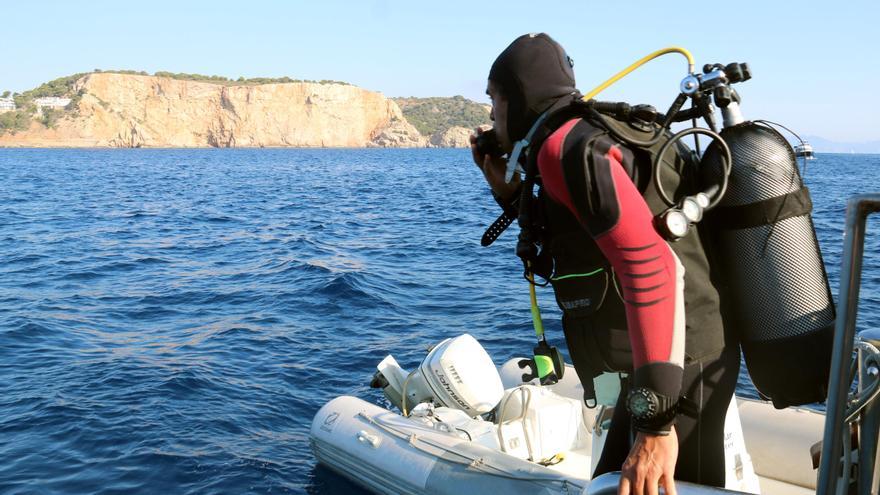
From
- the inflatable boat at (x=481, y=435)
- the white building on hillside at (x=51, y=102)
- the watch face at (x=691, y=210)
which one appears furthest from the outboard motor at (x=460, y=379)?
the white building on hillside at (x=51, y=102)

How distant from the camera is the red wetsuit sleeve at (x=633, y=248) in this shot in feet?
7.82

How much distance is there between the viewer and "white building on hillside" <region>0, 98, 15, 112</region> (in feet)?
441

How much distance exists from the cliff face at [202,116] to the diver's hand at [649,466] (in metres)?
130

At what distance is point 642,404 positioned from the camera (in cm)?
240

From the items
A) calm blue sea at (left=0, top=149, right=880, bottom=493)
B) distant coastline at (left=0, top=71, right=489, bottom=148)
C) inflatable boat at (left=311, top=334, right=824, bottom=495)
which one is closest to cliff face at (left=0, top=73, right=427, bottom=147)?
distant coastline at (left=0, top=71, right=489, bottom=148)

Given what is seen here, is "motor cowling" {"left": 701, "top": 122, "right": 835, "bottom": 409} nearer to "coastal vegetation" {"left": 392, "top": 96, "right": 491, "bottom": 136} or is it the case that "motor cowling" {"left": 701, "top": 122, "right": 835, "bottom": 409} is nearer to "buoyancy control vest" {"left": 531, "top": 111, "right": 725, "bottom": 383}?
"buoyancy control vest" {"left": 531, "top": 111, "right": 725, "bottom": 383}

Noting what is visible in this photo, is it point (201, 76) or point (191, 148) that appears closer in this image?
point (191, 148)

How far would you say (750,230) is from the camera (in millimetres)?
2611

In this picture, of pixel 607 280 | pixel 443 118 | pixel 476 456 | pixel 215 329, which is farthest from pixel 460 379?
pixel 443 118

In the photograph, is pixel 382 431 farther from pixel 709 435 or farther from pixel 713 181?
pixel 713 181

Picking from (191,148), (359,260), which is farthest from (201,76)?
(359,260)

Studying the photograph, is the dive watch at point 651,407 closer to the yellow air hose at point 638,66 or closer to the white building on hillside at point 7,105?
the yellow air hose at point 638,66

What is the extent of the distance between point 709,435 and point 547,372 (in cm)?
69

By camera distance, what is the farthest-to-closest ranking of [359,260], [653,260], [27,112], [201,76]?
[201,76] → [27,112] → [359,260] → [653,260]
